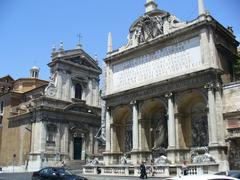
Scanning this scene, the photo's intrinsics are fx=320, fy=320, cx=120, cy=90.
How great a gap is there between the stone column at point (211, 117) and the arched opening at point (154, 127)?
5.97m

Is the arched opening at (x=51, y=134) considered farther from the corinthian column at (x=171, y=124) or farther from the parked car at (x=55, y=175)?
the parked car at (x=55, y=175)

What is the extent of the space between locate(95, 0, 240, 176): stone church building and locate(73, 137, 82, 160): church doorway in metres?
12.0

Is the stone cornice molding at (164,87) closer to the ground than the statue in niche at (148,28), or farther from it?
closer to the ground

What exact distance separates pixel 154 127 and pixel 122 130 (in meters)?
4.58

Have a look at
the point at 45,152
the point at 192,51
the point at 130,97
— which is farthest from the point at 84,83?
the point at 192,51

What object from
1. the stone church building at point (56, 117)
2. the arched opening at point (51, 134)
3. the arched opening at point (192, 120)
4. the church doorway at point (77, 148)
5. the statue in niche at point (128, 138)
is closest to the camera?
the arched opening at point (192, 120)

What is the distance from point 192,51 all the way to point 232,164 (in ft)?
33.9

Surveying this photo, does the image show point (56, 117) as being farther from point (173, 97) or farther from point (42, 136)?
point (173, 97)

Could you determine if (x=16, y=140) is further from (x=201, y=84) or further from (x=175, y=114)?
(x=201, y=84)

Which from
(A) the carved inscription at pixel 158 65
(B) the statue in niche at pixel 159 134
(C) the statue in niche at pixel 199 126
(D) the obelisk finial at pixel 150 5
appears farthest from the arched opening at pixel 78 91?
(C) the statue in niche at pixel 199 126

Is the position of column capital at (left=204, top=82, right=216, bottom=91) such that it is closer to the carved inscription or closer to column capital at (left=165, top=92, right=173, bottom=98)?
the carved inscription

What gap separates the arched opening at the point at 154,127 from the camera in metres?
31.3

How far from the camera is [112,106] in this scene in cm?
3516

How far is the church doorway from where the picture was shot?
45.2 meters
